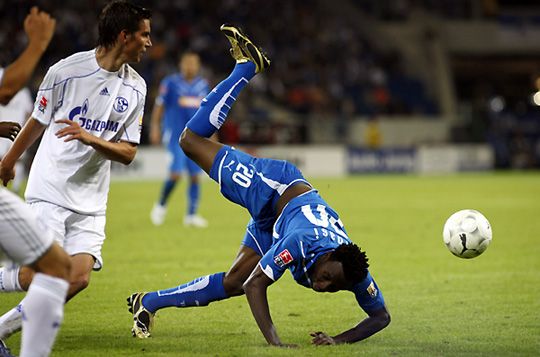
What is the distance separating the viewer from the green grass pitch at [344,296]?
6344 mm

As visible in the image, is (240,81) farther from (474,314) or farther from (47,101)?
(474,314)

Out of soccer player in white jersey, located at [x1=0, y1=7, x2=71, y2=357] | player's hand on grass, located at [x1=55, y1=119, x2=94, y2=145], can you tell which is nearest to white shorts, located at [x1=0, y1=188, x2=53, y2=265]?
soccer player in white jersey, located at [x1=0, y1=7, x2=71, y2=357]

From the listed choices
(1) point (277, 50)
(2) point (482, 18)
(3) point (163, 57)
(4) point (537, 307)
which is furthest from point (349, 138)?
(4) point (537, 307)

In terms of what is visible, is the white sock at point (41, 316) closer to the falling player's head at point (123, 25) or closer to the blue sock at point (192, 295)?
the falling player's head at point (123, 25)

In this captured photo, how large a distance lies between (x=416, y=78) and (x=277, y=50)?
22.7 ft

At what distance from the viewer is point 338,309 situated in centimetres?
790

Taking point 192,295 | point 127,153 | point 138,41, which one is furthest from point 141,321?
point 138,41

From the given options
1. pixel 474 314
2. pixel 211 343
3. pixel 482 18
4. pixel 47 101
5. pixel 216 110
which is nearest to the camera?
pixel 47 101

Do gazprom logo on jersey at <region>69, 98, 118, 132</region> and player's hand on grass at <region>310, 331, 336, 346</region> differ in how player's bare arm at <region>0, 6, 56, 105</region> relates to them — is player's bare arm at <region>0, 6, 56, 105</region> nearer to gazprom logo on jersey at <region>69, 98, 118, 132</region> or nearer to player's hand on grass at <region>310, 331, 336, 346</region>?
gazprom logo on jersey at <region>69, 98, 118, 132</region>

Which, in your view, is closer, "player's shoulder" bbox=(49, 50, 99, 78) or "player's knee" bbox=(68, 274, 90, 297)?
"player's knee" bbox=(68, 274, 90, 297)

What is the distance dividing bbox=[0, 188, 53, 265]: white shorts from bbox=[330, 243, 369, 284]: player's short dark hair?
6.53 ft

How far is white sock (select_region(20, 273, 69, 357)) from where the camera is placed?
4.42 meters

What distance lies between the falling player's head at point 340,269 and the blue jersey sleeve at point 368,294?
29cm

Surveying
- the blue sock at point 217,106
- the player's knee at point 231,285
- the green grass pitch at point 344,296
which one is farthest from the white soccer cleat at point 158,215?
the player's knee at point 231,285
